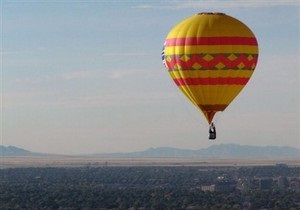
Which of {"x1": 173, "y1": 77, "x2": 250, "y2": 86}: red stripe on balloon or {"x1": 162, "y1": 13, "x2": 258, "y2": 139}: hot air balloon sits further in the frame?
{"x1": 173, "y1": 77, "x2": 250, "y2": 86}: red stripe on balloon

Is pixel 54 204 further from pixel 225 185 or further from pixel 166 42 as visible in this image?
pixel 166 42

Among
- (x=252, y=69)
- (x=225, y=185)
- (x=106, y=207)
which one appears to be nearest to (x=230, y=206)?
(x=106, y=207)

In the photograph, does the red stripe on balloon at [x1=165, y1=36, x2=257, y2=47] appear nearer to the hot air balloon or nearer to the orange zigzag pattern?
the hot air balloon

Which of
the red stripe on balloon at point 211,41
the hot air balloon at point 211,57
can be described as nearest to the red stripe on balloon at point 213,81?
the hot air balloon at point 211,57

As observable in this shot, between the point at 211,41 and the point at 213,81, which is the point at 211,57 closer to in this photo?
the point at 211,41

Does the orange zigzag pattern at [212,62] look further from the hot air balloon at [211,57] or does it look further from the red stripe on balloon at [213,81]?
the red stripe on balloon at [213,81]

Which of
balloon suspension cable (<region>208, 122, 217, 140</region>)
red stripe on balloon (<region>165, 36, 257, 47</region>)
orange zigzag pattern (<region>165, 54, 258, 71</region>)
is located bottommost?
balloon suspension cable (<region>208, 122, 217, 140</region>)

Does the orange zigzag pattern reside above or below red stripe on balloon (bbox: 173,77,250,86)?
above

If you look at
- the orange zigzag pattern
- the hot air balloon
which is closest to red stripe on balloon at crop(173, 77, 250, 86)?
the hot air balloon
